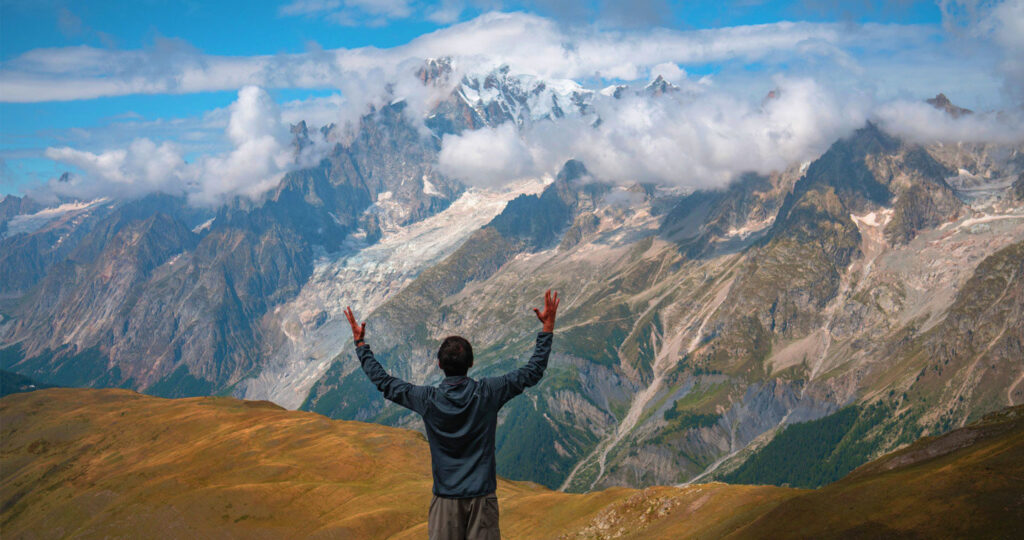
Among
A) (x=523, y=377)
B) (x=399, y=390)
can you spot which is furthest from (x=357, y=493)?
(x=523, y=377)

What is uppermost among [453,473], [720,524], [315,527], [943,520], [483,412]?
[483,412]

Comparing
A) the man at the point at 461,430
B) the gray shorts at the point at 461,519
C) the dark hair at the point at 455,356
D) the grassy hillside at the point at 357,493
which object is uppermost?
the dark hair at the point at 455,356

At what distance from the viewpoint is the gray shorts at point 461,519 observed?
14.4 metres

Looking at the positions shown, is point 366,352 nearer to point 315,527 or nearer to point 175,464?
point 315,527

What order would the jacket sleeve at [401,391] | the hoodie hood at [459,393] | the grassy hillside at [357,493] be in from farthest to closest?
the grassy hillside at [357,493] → the jacket sleeve at [401,391] → the hoodie hood at [459,393]

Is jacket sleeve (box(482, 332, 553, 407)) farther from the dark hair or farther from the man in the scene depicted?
the dark hair

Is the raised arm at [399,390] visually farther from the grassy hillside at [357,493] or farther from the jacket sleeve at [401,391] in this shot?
the grassy hillside at [357,493]

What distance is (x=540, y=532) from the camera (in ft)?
275

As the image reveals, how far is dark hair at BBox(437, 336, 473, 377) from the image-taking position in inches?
554

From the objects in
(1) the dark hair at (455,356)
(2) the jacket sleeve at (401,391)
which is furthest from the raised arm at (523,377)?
(2) the jacket sleeve at (401,391)

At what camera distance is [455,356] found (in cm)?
1408

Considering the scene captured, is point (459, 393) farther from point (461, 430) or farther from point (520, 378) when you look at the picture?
point (520, 378)

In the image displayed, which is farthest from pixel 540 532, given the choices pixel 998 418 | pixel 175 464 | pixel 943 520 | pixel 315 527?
pixel 175 464

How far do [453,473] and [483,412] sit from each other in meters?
1.60
